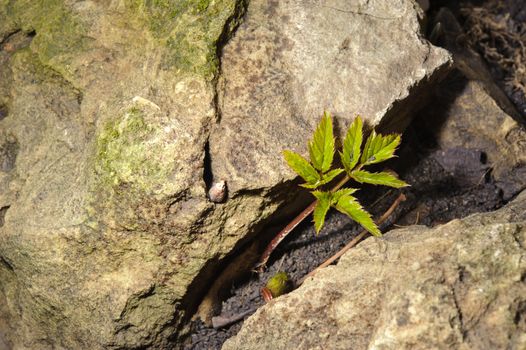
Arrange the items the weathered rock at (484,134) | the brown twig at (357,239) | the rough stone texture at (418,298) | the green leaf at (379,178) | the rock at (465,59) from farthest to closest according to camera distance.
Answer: the rock at (465,59)
the weathered rock at (484,134)
the brown twig at (357,239)
the green leaf at (379,178)
the rough stone texture at (418,298)

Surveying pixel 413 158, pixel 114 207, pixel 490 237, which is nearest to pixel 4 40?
pixel 114 207

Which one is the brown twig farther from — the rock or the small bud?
the rock

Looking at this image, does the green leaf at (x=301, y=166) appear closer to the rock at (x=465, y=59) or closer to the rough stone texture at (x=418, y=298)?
the rough stone texture at (x=418, y=298)

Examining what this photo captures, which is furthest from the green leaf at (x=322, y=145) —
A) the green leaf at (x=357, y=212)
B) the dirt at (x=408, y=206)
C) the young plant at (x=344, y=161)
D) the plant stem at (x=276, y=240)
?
the dirt at (x=408, y=206)

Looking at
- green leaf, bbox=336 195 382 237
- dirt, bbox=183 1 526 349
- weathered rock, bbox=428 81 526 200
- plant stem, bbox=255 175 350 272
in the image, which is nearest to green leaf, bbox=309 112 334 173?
green leaf, bbox=336 195 382 237

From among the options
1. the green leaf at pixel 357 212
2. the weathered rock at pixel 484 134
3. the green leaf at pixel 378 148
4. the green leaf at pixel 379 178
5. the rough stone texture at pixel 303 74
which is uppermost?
the rough stone texture at pixel 303 74

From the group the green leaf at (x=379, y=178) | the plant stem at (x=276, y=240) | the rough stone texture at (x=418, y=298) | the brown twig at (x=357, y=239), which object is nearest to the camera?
the rough stone texture at (x=418, y=298)
